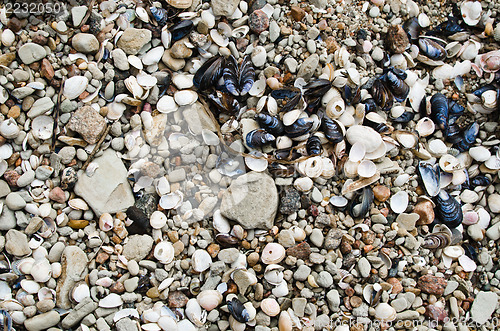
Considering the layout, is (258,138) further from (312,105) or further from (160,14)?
(160,14)

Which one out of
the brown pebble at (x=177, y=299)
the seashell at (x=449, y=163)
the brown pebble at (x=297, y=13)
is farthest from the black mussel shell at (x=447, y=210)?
the brown pebble at (x=177, y=299)

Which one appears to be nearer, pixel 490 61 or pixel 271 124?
pixel 271 124

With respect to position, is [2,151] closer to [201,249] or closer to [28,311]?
[28,311]

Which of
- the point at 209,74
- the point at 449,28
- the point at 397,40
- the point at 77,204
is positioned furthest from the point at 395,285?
the point at 77,204

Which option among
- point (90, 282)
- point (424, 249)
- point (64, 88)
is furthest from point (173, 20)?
point (424, 249)

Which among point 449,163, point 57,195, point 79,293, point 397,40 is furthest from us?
point 397,40

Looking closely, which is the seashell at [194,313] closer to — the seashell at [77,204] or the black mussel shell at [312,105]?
the seashell at [77,204]

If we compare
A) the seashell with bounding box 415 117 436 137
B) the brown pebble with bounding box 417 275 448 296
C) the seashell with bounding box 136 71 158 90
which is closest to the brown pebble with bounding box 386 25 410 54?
the seashell with bounding box 415 117 436 137
